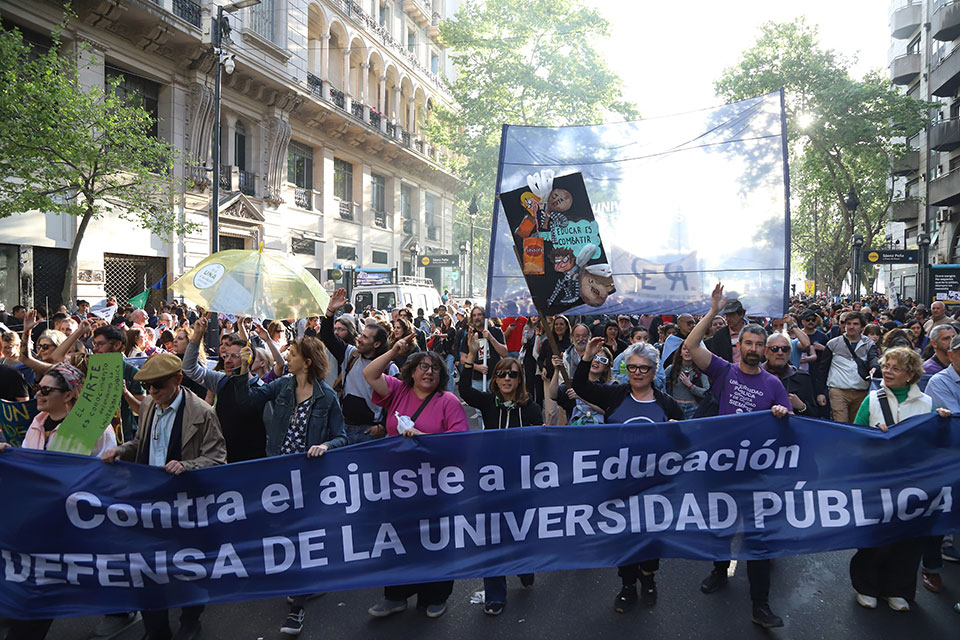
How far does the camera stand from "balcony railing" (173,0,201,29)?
20438 mm

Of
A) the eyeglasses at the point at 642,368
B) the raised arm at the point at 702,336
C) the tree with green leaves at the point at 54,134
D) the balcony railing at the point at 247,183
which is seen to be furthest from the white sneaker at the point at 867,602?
the balcony railing at the point at 247,183

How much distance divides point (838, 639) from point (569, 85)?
3338 cm

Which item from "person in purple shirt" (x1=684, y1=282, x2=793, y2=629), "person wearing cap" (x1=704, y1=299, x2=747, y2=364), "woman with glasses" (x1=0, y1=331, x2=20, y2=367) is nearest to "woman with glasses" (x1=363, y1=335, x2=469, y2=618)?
"person in purple shirt" (x1=684, y1=282, x2=793, y2=629)

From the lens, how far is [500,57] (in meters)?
34.8

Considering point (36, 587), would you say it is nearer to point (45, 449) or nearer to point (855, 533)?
point (45, 449)

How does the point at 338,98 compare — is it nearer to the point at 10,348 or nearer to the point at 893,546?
the point at 10,348

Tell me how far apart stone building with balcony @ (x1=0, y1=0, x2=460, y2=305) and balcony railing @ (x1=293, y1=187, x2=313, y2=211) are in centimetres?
8

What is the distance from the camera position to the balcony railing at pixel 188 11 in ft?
67.1

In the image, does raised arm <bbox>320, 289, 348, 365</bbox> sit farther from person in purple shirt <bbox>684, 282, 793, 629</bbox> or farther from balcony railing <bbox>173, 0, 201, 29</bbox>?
balcony railing <bbox>173, 0, 201, 29</bbox>

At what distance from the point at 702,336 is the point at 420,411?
1.98m

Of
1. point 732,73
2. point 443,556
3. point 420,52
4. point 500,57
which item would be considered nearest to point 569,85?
point 500,57

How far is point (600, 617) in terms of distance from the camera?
4.17 metres

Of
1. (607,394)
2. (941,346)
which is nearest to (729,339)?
(941,346)

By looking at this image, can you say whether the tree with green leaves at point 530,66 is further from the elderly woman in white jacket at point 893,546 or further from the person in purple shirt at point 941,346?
the elderly woman in white jacket at point 893,546
